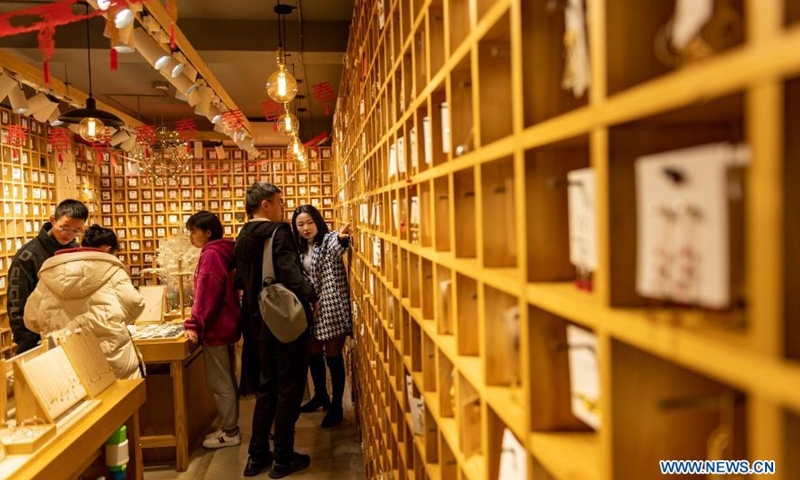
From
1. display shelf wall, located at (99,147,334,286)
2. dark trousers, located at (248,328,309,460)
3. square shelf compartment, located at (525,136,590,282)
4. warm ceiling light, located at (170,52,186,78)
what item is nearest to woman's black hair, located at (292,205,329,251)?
dark trousers, located at (248,328,309,460)

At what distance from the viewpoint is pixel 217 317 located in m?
3.83

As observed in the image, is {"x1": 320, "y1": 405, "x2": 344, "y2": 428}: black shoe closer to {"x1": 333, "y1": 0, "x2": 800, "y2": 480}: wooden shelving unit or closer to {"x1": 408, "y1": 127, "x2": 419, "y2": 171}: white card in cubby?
{"x1": 333, "y1": 0, "x2": 800, "y2": 480}: wooden shelving unit

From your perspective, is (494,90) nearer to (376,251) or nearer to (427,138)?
(427,138)

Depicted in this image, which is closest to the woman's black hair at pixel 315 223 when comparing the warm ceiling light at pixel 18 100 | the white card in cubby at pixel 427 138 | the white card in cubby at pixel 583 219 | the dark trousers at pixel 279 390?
the dark trousers at pixel 279 390

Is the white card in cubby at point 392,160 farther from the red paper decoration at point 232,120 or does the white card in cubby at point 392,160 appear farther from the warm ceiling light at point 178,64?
the red paper decoration at point 232,120

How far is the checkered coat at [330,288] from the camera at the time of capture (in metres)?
4.07

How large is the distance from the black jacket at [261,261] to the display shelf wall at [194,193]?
21.7 ft

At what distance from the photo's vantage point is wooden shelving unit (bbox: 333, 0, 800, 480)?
42 centimetres

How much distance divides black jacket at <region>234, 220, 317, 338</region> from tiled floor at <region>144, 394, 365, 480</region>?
0.89 m

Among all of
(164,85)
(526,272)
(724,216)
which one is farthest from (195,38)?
(724,216)

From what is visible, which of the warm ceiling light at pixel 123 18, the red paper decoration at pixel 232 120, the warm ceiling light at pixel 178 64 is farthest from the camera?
the red paper decoration at pixel 232 120

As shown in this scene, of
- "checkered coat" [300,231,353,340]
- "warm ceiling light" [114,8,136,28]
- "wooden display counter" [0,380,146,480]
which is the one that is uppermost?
"warm ceiling light" [114,8,136,28]

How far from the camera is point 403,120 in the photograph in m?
1.79

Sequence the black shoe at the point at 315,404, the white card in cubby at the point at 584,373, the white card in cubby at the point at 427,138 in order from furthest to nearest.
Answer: the black shoe at the point at 315,404 < the white card in cubby at the point at 427,138 < the white card in cubby at the point at 584,373
